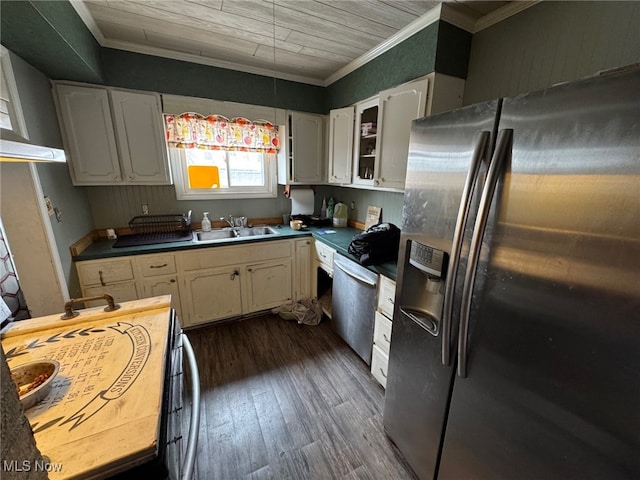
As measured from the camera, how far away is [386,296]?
5.44 feet

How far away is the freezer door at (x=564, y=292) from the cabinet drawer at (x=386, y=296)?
685mm

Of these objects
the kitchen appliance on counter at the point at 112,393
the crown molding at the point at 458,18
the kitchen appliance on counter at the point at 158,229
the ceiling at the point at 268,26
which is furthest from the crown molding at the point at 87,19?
the crown molding at the point at 458,18

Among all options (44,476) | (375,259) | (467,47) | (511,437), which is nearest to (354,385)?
(375,259)

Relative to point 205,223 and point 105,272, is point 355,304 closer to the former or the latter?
point 205,223

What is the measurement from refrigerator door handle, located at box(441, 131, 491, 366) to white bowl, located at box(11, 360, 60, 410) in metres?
1.25

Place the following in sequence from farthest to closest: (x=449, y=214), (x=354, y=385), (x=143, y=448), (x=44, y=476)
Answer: (x=354, y=385)
(x=449, y=214)
(x=143, y=448)
(x=44, y=476)

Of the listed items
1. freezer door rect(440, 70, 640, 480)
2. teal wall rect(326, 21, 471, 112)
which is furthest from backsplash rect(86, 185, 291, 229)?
freezer door rect(440, 70, 640, 480)

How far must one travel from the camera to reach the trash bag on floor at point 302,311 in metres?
2.57

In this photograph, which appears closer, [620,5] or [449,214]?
[449,214]

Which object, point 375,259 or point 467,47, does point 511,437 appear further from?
point 467,47

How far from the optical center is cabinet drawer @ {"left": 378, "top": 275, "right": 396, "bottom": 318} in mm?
1603

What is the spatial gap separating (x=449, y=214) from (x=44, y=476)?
3.83ft

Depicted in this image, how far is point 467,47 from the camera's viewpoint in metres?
1.70

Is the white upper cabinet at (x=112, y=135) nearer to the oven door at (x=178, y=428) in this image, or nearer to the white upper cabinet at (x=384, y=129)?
the white upper cabinet at (x=384, y=129)
